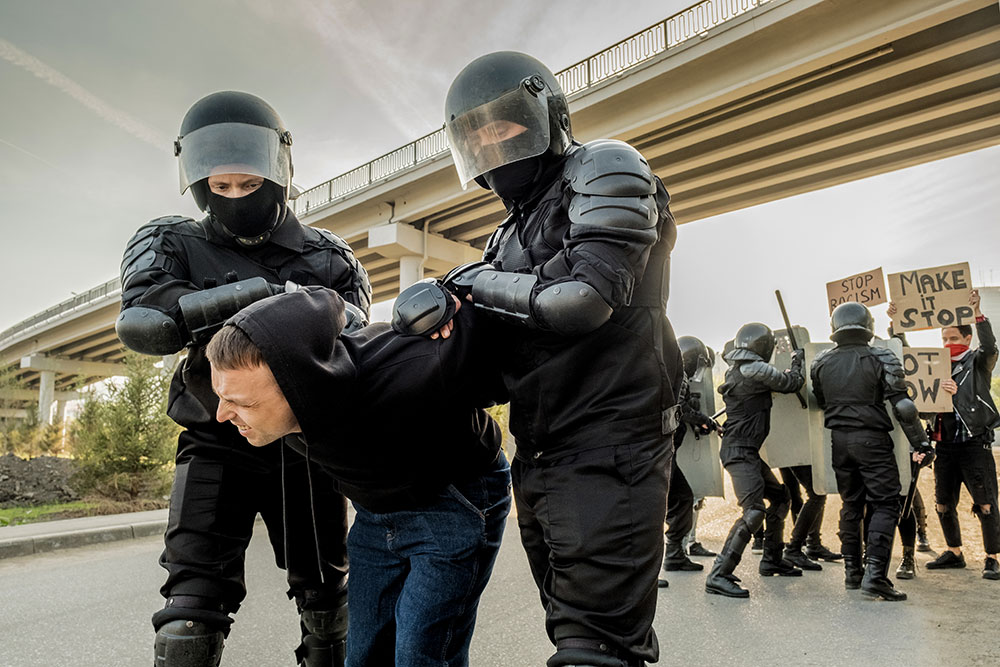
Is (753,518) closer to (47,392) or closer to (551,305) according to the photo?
(551,305)

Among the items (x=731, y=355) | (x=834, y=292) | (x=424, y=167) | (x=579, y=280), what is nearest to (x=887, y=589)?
(x=731, y=355)

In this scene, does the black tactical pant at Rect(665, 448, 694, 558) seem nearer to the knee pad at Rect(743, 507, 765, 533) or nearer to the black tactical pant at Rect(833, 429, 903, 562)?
the knee pad at Rect(743, 507, 765, 533)

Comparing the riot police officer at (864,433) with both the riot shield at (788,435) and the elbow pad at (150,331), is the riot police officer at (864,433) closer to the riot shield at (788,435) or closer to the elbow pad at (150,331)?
the riot shield at (788,435)

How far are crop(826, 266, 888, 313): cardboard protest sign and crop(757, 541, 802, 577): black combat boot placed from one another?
2.49 metres

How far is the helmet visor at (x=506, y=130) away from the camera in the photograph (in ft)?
6.09

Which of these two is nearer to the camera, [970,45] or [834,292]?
[834,292]

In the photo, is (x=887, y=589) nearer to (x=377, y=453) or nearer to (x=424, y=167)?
(x=377, y=453)

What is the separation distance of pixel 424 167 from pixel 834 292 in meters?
10.4

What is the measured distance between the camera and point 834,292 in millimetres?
6574

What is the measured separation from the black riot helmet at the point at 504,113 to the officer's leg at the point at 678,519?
369cm

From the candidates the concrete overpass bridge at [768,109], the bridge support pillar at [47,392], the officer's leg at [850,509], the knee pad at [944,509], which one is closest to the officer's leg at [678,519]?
the officer's leg at [850,509]

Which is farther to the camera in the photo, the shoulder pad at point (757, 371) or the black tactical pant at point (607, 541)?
the shoulder pad at point (757, 371)

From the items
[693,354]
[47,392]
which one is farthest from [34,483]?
[47,392]

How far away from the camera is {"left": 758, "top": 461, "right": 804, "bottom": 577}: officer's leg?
17.0ft
